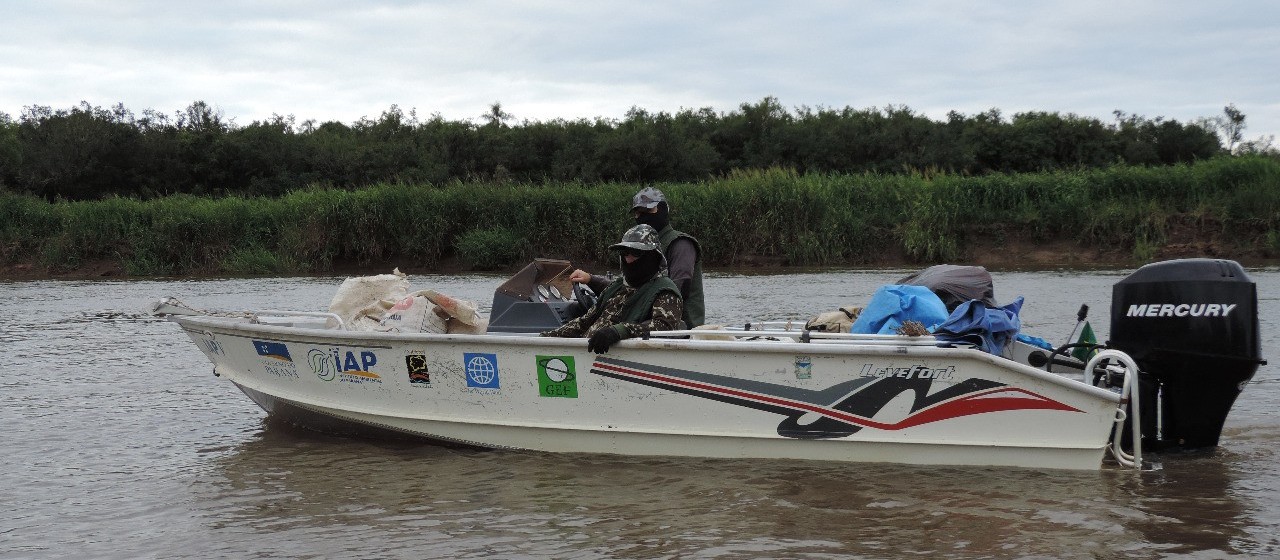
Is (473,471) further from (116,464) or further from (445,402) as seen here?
(116,464)

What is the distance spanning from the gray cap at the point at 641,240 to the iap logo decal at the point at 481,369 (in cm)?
104

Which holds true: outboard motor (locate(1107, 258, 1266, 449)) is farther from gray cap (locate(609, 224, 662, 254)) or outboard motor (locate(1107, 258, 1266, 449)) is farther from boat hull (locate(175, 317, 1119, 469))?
gray cap (locate(609, 224, 662, 254))

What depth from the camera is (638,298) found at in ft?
22.0

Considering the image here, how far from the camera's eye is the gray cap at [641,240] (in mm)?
6543

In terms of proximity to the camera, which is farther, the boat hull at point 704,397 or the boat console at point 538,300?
the boat console at point 538,300

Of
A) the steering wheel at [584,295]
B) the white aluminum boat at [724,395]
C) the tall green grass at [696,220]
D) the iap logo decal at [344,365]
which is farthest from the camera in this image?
the tall green grass at [696,220]

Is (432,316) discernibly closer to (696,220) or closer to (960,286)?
(960,286)

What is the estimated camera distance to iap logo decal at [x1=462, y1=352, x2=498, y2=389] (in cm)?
673

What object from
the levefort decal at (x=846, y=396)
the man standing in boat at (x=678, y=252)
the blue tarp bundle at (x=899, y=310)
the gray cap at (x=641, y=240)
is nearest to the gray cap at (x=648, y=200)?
the man standing in boat at (x=678, y=252)

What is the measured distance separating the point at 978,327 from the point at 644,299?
1.95 m

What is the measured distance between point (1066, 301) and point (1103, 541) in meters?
11.1

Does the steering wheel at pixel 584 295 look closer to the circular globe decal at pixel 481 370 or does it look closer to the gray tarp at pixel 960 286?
the circular globe decal at pixel 481 370

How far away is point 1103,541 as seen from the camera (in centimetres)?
510

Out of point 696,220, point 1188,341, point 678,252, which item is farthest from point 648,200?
point 696,220
